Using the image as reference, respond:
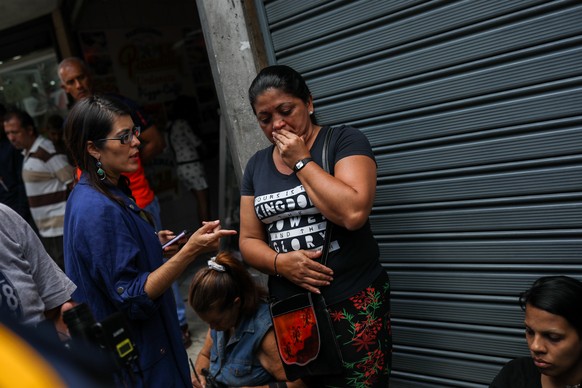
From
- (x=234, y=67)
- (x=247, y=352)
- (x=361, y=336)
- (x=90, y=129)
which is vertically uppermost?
(x=234, y=67)

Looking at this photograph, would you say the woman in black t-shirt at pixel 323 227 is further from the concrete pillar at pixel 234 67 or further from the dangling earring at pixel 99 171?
the concrete pillar at pixel 234 67

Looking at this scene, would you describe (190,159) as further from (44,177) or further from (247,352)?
(247,352)

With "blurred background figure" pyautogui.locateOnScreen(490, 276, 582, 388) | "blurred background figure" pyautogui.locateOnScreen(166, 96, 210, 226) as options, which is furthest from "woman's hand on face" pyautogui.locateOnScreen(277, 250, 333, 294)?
"blurred background figure" pyautogui.locateOnScreen(166, 96, 210, 226)

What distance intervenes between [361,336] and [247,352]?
0.76 m


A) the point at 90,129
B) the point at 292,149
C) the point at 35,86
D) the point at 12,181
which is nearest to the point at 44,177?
the point at 12,181

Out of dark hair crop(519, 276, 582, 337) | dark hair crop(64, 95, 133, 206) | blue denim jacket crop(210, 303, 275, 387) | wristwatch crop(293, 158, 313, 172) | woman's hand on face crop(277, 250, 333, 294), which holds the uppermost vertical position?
dark hair crop(64, 95, 133, 206)

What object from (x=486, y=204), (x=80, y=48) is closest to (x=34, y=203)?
(x=80, y=48)

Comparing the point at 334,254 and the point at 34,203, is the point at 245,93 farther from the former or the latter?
the point at 34,203

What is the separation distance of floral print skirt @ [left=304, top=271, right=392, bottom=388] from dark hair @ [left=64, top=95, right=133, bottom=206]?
44.1 inches

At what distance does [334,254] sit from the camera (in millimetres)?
2734

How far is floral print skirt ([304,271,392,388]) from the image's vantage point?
2.72m

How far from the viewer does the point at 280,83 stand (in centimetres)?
277

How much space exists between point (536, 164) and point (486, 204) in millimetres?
340

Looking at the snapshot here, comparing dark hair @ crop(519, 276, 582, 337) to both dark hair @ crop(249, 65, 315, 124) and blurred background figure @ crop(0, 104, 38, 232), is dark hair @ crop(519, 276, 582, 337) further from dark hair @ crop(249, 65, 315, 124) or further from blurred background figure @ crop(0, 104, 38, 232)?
blurred background figure @ crop(0, 104, 38, 232)
